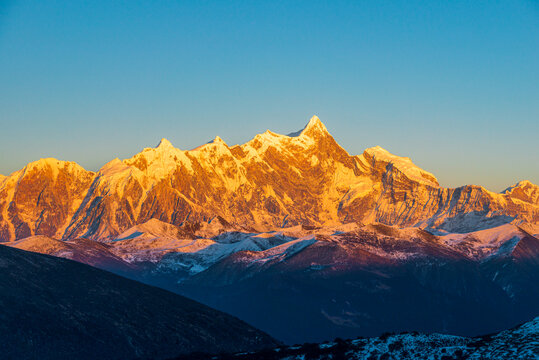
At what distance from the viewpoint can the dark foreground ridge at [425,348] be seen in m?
107

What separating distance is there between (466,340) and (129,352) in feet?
334


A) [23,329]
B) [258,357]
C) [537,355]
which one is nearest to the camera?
[537,355]

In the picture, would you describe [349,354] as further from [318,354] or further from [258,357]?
[258,357]

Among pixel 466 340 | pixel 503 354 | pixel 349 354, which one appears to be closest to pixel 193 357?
pixel 349 354

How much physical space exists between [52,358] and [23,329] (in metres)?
11.1

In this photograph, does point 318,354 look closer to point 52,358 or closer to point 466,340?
point 466,340

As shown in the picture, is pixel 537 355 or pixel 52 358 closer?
pixel 537 355

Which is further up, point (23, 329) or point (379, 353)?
point (23, 329)

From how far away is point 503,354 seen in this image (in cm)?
10462

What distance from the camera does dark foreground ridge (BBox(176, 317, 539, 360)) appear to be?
350 feet

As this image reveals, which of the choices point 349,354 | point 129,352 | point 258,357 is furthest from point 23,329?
point 349,354

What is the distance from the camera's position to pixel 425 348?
116 m

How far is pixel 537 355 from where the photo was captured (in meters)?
99.8

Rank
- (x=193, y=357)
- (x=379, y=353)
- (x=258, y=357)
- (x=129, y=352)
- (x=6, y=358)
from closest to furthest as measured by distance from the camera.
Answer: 1. (x=379, y=353)
2. (x=258, y=357)
3. (x=193, y=357)
4. (x=6, y=358)
5. (x=129, y=352)
